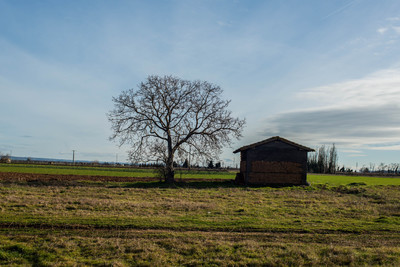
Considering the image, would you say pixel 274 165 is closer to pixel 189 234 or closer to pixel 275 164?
pixel 275 164

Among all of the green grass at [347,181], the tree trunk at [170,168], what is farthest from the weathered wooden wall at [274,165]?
the tree trunk at [170,168]

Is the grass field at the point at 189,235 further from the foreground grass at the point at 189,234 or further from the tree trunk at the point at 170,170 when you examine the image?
the tree trunk at the point at 170,170

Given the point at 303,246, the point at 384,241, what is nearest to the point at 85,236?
the point at 303,246

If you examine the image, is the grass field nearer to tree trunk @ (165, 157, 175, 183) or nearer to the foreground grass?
the foreground grass

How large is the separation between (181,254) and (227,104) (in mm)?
27936

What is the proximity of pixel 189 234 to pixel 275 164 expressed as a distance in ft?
83.0

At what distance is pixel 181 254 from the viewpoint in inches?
332

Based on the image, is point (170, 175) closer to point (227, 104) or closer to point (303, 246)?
point (227, 104)

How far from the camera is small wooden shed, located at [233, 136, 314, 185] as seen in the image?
112ft

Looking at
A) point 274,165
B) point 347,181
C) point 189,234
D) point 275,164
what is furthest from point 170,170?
point 347,181

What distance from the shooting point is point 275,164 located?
112 ft

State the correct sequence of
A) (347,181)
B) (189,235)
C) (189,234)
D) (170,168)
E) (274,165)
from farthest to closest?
(347,181)
(274,165)
(170,168)
(189,234)
(189,235)

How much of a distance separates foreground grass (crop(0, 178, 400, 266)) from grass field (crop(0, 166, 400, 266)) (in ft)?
0.10

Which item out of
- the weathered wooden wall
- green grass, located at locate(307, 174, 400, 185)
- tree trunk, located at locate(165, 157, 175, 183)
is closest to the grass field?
tree trunk, located at locate(165, 157, 175, 183)
